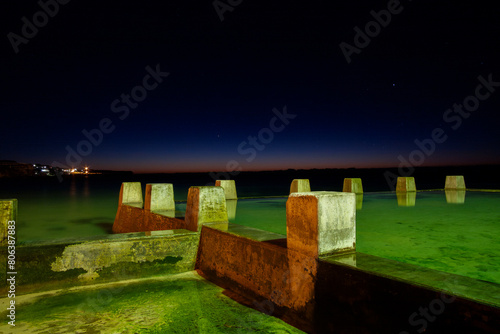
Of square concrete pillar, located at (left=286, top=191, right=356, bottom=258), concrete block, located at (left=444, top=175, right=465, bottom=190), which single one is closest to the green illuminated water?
square concrete pillar, located at (left=286, top=191, right=356, bottom=258)

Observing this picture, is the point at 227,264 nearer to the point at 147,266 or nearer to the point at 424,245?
the point at 147,266

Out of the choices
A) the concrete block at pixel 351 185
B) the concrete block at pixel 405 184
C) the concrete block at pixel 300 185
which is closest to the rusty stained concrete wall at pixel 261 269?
the concrete block at pixel 300 185

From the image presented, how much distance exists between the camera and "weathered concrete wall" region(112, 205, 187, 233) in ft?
23.1

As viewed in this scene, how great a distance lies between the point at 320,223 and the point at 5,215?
4434mm

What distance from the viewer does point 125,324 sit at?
3.85 metres

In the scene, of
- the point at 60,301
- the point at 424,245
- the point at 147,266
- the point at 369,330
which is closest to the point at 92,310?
the point at 60,301

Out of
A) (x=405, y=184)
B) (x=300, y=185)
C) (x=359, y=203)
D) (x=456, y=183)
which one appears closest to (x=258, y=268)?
(x=300, y=185)

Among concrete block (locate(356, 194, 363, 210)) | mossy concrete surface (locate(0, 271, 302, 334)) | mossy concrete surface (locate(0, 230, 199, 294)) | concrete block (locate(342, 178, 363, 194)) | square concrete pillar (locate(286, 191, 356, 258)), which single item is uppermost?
concrete block (locate(342, 178, 363, 194))

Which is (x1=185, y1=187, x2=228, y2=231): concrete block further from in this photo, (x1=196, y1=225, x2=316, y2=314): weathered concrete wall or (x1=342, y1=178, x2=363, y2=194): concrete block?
(x1=342, y1=178, x2=363, y2=194): concrete block

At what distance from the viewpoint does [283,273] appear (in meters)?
3.99

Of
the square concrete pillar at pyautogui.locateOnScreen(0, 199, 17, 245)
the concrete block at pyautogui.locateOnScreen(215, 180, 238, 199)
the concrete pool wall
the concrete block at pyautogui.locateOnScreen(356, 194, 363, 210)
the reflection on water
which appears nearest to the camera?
the concrete pool wall

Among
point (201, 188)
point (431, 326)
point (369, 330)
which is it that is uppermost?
point (201, 188)

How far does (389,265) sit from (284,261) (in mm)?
1250

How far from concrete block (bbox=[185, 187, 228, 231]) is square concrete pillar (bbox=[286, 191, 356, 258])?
2.43 metres
